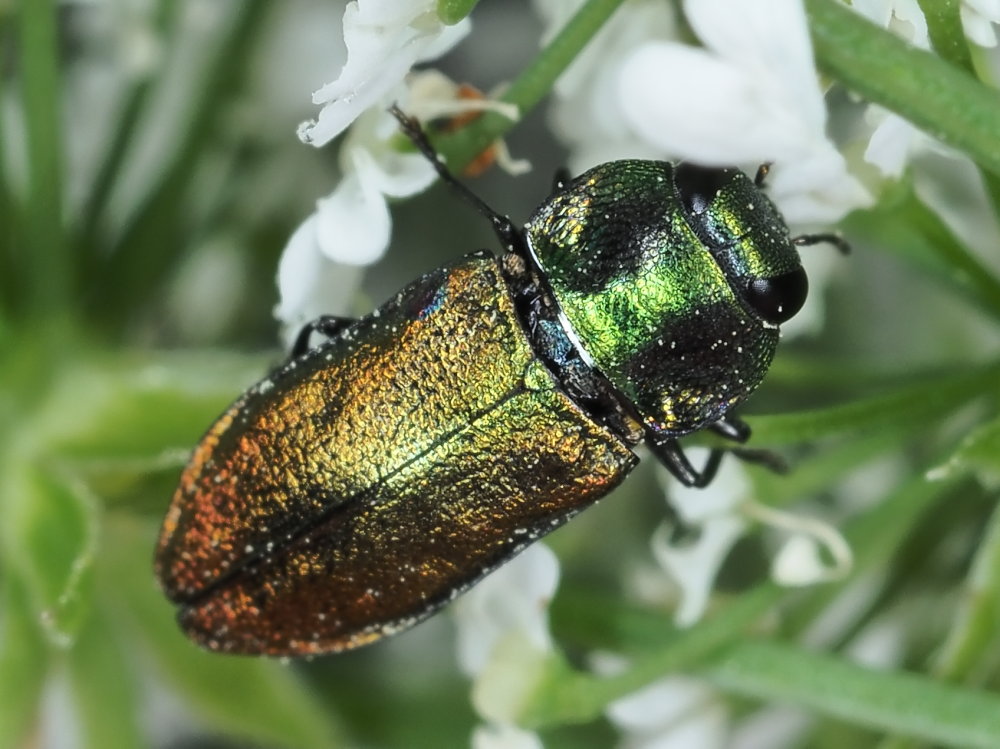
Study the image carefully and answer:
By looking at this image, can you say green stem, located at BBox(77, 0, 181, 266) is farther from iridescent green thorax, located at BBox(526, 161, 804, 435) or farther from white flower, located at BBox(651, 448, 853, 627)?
white flower, located at BBox(651, 448, 853, 627)

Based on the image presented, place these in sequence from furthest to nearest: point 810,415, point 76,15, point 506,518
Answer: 1. point 76,15
2. point 506,518
3. point 810,415

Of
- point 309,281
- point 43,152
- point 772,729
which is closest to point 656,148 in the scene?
point 309,281

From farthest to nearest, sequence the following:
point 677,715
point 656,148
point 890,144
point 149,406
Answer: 1. point 149,406
2. point 677,715
3. point 656,148
4. point 890,144

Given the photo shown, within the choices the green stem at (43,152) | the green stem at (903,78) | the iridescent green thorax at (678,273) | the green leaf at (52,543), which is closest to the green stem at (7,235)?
the green stem at (43,152)

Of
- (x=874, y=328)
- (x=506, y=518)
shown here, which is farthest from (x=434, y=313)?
(x=874, y=328)

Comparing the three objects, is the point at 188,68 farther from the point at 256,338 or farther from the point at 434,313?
the point at 434,313

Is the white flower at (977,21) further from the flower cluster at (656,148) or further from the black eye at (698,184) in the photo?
the black eye at (698,184)

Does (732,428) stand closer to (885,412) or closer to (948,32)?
(885,412)
